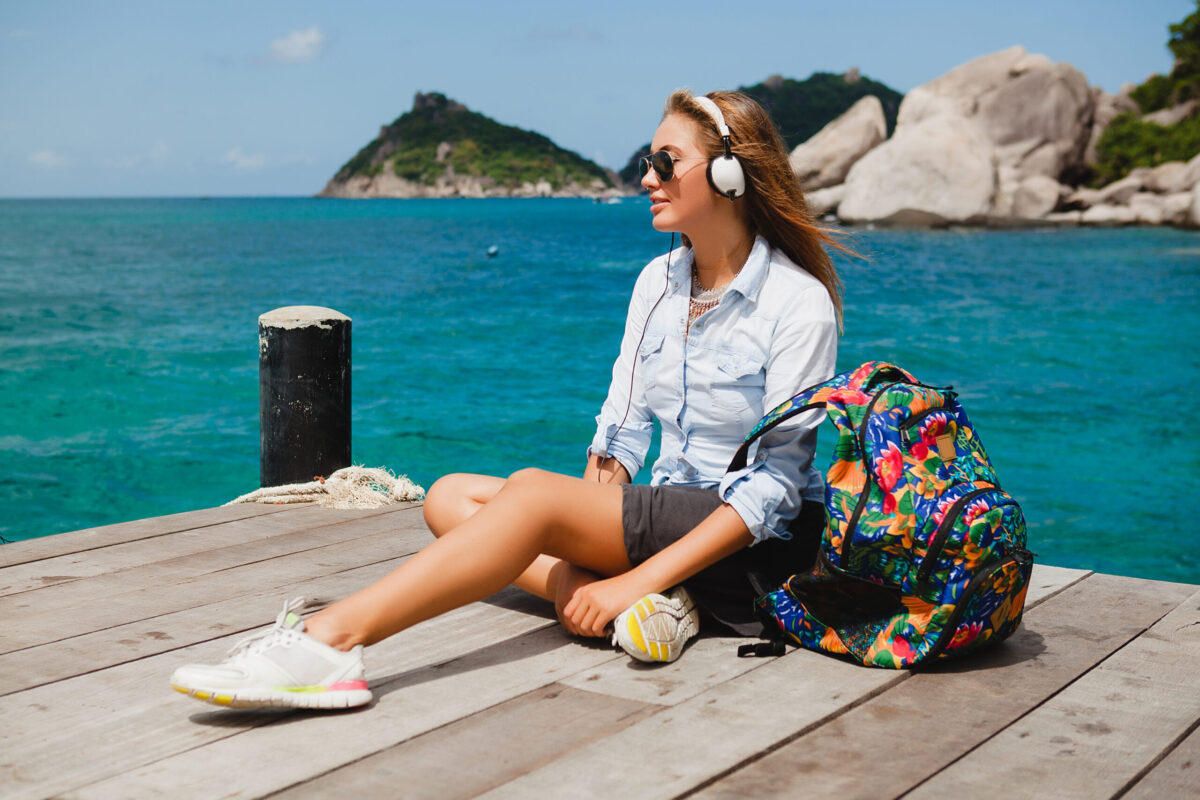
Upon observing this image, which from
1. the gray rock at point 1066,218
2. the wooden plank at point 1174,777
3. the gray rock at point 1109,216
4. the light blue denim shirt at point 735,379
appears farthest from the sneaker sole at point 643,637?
the gray rock at point 1066,218

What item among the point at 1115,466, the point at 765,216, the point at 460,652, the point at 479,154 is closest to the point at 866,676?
the point at 460,652

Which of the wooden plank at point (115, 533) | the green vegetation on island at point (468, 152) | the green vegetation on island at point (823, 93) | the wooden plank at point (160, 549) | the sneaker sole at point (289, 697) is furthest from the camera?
the green vegetation on island at point (468, 152)

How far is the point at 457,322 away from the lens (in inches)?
722

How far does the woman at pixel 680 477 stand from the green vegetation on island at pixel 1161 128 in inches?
1712

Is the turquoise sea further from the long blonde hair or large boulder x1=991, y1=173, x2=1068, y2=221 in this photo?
large boulder x1=991, y1=173, x2=1068, y2=221

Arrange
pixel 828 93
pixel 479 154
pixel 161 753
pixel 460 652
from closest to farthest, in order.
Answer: pixel 161 753 → pixel 460 652 → pixel 828 93 → pixel 479 154

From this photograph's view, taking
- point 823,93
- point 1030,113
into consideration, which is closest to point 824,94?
point 823,93

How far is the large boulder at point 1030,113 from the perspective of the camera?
135 ft

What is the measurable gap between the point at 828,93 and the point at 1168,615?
10203 centimetres

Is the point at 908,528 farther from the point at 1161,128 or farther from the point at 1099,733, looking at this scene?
the point at 1161,128

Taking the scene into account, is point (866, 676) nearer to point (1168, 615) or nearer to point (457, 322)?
point (1168, 615)

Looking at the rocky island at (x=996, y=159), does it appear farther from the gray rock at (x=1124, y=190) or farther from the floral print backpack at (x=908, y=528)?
the floral print backpack at (x=908, y=528)

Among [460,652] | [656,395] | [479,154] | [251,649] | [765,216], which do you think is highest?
[479,154]

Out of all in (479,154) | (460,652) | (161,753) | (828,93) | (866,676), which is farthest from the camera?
(479,154)
